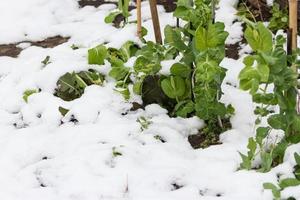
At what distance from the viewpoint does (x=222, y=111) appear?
2680 millimetres

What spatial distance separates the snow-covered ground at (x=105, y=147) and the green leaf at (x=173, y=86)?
0.14 meters

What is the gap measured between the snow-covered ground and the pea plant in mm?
62

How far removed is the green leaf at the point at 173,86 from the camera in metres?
2.83

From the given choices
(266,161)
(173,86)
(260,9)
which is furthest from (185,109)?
(260,9)

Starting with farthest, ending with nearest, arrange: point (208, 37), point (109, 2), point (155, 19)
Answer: point (109, 2) → point (155, 19) → point (208, 37)

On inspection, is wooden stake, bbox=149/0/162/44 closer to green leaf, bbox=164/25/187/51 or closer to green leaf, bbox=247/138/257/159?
green leaf, bbox=164/25/187/51

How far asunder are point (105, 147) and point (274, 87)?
2.78ft

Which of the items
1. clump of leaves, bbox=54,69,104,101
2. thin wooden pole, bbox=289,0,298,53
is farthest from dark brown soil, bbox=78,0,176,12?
thin wooden pole, bbox=289,0,298,53

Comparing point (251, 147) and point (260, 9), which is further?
point (260, 9)

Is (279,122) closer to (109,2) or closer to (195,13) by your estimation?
(195,13)

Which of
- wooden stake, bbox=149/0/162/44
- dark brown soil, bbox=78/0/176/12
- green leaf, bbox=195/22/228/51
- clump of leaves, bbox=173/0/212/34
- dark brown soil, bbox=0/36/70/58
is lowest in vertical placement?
dark brown soil, bbox=0/36/70/58

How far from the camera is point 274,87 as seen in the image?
7.55 ft

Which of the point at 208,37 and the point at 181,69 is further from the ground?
the point at 208,37

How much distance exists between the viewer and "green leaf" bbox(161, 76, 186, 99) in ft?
9.30
